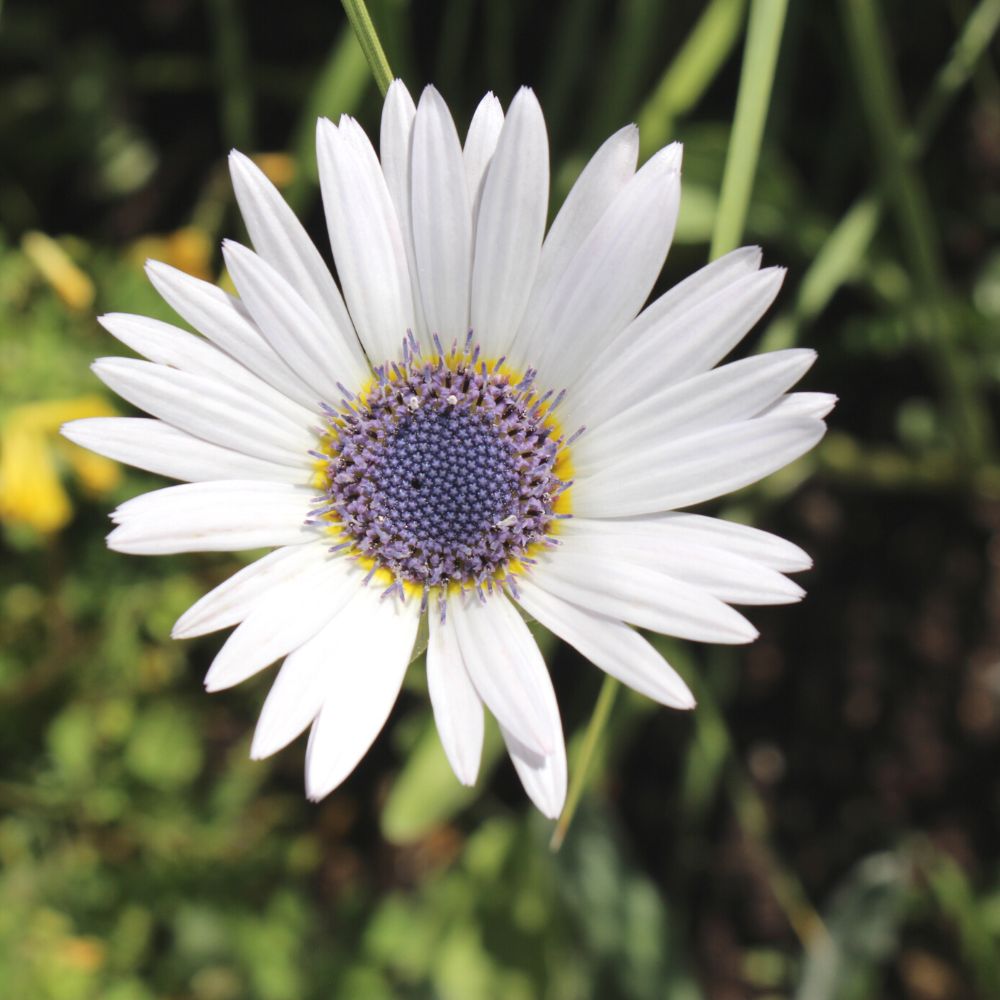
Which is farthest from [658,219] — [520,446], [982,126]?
[982,126]

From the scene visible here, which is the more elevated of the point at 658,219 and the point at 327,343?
the point at 658,219

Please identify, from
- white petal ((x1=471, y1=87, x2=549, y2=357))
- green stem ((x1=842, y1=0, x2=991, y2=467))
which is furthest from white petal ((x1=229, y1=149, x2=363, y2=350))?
green stem ((x1=842, y1=0, x2=991, y2=467))

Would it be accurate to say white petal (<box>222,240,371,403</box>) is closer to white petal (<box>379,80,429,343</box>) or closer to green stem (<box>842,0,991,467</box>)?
white petal (<box>379,80,429,343</box>)

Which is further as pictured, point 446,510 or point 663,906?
point 663,906

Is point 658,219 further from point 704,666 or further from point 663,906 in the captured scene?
point 663,906

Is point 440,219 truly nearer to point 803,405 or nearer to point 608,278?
point 608,278

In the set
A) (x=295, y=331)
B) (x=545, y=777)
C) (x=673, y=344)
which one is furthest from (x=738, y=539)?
(x=295, y=331)
